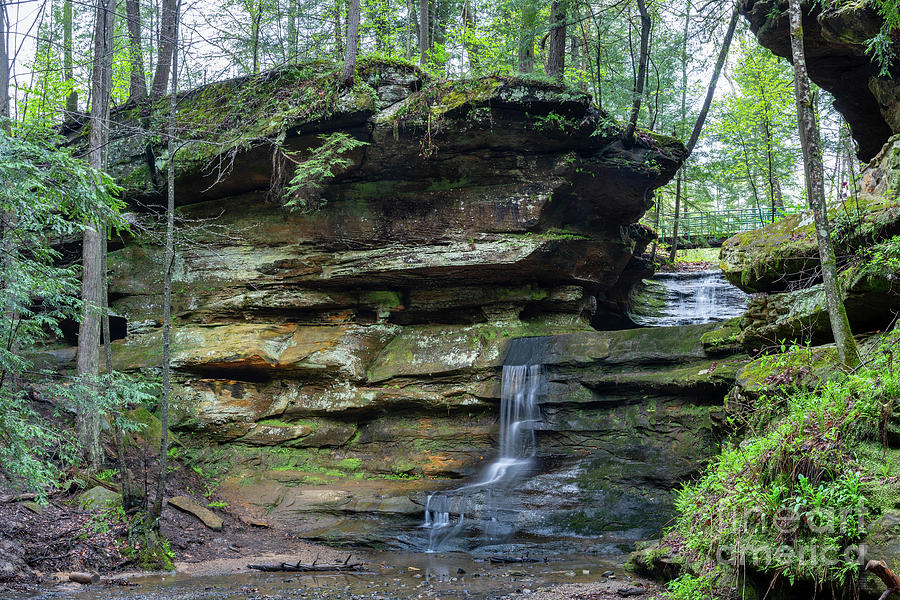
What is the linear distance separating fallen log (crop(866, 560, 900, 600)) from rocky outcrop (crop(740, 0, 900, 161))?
9216mm

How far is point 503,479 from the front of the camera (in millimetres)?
11852

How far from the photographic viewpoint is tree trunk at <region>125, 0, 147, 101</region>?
1219cm

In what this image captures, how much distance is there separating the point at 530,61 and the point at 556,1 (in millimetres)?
2235

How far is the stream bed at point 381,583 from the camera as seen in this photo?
24.0ft

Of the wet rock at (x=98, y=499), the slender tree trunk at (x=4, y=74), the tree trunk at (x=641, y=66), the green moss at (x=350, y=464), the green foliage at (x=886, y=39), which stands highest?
the tree trunk at (x=641, y=66)

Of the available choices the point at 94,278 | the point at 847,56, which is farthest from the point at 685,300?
the point at 94,278

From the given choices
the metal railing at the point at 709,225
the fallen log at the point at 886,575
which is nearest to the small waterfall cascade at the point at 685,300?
the metal railing at the point at 709,225

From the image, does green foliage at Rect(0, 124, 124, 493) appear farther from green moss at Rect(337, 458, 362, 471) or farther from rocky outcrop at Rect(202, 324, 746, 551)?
green moss at Rect(337, 458, 362, 471)

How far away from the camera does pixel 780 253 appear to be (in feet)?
28.9

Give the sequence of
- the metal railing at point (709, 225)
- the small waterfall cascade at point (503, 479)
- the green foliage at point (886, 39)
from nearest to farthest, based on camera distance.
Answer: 1. the green foliage at point (886, 39)
2. the small waterfall cascade at point (503, 479)
3. the metal railing at point (709, 225)

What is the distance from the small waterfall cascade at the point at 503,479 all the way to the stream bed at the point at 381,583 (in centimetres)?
119

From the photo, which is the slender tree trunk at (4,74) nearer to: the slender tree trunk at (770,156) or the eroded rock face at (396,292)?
the eroded rock face at (396,292)

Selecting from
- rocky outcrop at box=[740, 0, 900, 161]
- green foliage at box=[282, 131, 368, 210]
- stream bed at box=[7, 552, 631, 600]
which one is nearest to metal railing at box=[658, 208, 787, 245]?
rocky outcrop at box=[740, 0, 900, 161]

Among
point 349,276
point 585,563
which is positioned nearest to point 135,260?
point 349,276
